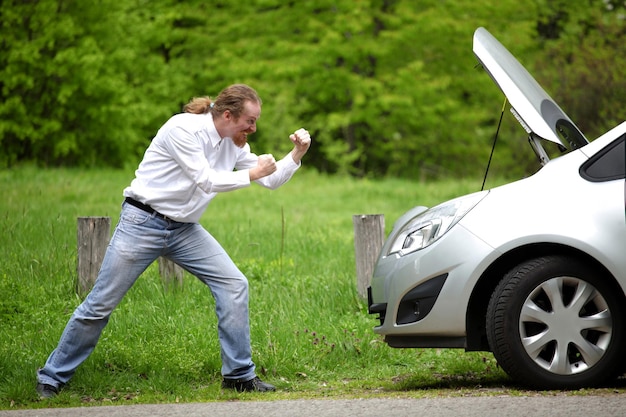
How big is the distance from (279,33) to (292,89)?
1.79 meters

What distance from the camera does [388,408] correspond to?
4848 mm

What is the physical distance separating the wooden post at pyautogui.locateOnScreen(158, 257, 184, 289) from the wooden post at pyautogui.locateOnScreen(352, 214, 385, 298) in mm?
1474

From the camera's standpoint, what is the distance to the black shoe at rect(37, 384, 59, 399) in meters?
5.52

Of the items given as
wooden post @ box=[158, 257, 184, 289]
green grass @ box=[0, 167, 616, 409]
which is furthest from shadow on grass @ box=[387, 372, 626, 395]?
wooden post @ box=[158, 257, 184, 289]

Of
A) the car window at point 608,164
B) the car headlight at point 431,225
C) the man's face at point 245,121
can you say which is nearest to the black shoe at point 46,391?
the man's face at point 245,121

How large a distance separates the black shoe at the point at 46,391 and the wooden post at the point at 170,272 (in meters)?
2.54

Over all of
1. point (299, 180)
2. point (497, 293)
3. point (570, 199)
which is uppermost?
point (570, 199)

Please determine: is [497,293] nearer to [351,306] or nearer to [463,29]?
[351,306]

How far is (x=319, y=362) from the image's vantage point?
255 inches

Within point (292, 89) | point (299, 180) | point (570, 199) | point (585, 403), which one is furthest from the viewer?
point (292, 89)

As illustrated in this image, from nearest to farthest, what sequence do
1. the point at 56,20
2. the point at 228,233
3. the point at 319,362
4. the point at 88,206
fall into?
the point at 319,362 → the point at 228,233 → the point at 88,206 → the point at 56,20

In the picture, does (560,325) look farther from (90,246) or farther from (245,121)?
(90,246)

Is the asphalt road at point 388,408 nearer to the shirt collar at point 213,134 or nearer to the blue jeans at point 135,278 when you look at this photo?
the blue jeans at point 135,278

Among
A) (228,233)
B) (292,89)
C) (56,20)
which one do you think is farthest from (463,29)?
(228,233)
